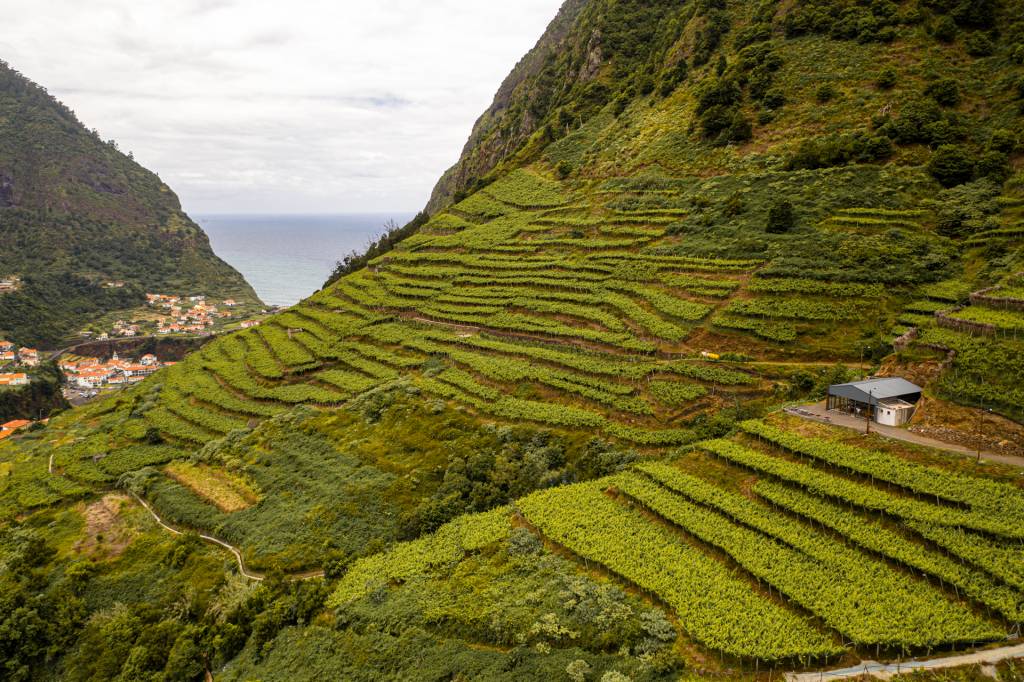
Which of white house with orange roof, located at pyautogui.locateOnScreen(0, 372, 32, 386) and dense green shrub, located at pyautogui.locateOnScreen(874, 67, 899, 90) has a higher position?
dense green shrub, located at pyautogui.locateOnScreen(874, 67, 899, 90)

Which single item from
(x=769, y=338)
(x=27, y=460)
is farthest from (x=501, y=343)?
(x=27, y=460)

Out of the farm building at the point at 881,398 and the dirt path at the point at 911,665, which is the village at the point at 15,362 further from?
the dirt path at the point at 911,665

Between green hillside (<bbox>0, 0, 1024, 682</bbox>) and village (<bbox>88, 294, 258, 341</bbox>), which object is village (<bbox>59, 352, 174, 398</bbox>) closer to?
village (<bbox>88, 294, 258, 341</bbox>)

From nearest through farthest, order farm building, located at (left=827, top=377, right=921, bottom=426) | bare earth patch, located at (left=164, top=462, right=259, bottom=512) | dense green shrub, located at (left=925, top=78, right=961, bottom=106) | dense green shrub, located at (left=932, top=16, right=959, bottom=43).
→ farm building, located at (left=827, top=377, right=921, bottom=426) < bare earth patch, located at (left=164, top=462, right=259, bottom=512) < dense green shrub, located at (left=925, top=78, right=961, bottom=106) < dense green shrub, located at (left=932, top=16, right=959, bottom=43)

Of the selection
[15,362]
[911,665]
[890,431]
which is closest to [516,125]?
[890,431]

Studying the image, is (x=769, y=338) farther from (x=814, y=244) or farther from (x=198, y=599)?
(x=198, y=599)

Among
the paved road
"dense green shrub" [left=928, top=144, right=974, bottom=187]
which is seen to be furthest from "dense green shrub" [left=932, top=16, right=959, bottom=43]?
the paved road

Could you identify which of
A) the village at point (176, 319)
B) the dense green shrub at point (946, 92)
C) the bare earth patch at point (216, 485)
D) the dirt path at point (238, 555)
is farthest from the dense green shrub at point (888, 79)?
the village at point (176, 319)

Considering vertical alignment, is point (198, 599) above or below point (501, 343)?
below
